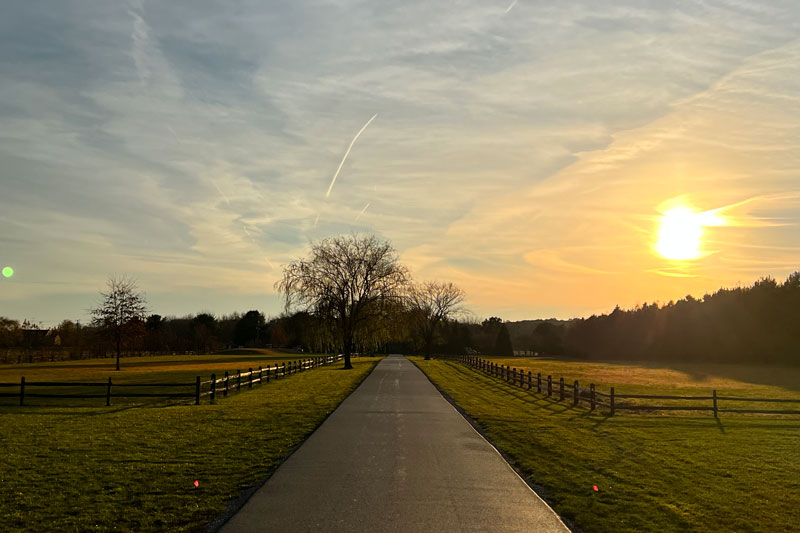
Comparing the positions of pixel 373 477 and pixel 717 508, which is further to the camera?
pixel 373 477

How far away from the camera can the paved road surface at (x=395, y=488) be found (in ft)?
25.2

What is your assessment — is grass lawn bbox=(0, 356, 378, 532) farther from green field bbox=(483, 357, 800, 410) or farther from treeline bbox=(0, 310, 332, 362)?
treeline bbox=(0, 310, 332, 362)

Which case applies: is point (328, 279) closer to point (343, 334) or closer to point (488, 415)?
point (343, 334)

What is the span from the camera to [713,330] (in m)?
86.6

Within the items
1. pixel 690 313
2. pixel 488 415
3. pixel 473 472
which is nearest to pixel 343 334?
pixel 488 415

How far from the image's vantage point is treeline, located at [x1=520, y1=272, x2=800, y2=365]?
76438 millimetres

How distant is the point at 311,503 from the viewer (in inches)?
336

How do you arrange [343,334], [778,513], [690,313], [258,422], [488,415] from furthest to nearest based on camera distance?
[690,313] → [343,334] → [488,415] → [258,422] → [778,513]

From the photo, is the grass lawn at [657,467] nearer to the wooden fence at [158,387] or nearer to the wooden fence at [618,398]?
the wooden fence at [618,398]

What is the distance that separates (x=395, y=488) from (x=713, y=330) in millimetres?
89359

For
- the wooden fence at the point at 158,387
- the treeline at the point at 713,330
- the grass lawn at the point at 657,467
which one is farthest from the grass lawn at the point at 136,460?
the treeline at the point at 713,330

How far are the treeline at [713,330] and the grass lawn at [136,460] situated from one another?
7393 cm

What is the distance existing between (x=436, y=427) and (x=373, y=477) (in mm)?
6727

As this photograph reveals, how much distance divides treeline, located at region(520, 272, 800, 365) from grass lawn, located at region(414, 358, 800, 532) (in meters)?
63.4
